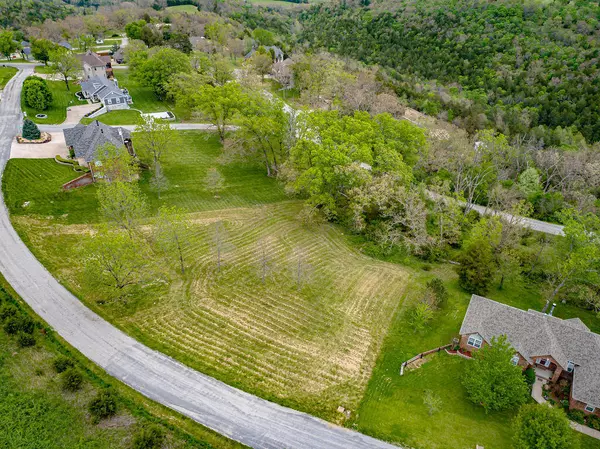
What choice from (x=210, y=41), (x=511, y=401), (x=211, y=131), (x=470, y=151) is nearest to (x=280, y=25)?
(x=210, y=41)

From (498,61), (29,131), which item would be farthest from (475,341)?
(498,61)

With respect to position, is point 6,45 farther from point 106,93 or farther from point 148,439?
point 148,439

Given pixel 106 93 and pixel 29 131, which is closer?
pixel 29 131

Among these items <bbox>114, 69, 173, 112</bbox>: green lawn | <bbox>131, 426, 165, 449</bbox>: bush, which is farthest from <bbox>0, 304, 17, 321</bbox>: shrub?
<bbox>114, 69, 173, 112</bbox>: green lawn

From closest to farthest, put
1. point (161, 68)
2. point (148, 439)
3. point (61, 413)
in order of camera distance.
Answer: point (148, 439), point (61, 413), point (161, 68)

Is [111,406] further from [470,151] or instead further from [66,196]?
[470,151]

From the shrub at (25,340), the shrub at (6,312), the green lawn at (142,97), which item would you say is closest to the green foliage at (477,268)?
the shrub at (25,340)
